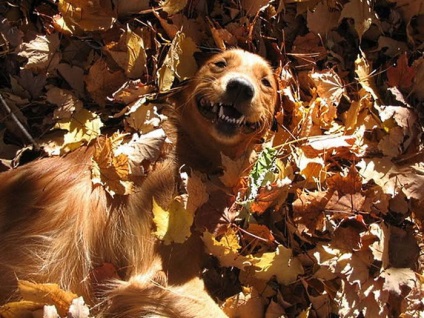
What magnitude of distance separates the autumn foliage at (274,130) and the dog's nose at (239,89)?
39 centimetres

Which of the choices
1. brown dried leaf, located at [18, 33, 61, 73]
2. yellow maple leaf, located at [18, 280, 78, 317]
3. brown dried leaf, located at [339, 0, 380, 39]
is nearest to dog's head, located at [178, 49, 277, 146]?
brown dried leaf, located at [339, 0, 380, 39]

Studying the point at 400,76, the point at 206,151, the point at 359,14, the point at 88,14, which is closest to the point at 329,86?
the point at 400,76

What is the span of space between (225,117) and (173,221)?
2.34ft

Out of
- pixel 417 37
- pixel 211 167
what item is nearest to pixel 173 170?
pixel 211 167

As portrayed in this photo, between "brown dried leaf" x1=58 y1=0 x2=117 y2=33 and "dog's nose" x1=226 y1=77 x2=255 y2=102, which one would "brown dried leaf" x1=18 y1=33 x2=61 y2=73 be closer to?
"brown dried leaf" x1=58 y1=0 x2=117 y2=33

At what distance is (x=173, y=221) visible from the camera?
3715 millimetres

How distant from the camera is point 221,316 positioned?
368 centimetres

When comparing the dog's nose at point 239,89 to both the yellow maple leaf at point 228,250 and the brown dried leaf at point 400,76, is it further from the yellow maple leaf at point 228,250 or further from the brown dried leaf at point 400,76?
the brown dried leaf at point 400,76

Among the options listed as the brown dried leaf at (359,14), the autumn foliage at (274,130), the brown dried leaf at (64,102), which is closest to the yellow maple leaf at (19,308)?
the autumn foliage at (274,130)

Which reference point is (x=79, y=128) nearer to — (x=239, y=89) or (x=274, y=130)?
(x=239, y=89)

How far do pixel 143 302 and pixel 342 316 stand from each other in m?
1.13

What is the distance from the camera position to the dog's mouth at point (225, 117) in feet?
12.7

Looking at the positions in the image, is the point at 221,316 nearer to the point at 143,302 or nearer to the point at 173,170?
the point at 143,302

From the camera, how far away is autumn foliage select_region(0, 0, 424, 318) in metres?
3.74
